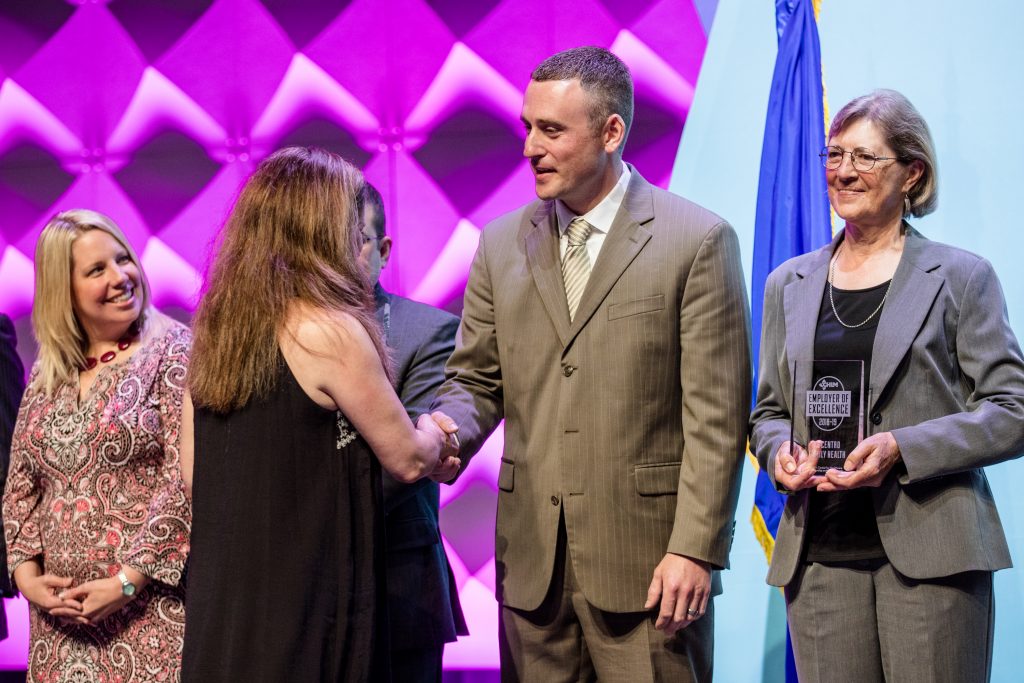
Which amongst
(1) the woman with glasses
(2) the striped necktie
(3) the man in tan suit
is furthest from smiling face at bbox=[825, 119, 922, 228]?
(2) the striped necktie

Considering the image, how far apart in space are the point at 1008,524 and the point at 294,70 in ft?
10.1

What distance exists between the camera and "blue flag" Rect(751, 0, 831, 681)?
10.7 feet

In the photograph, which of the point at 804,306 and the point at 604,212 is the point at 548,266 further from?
the point at 804,306

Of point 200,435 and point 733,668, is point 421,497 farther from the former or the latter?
point 733,668

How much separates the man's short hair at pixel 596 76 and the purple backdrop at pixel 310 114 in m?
1.43

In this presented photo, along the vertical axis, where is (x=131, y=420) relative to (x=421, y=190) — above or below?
below

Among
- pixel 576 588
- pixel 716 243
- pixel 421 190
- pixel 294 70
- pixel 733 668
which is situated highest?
pixel 294 70

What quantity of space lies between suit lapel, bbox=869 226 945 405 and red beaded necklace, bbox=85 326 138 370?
74.8 inches

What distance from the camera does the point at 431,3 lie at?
13.1ft

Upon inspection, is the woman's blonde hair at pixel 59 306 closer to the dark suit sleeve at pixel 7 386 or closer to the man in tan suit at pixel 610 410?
the dark suit sleeve at pixel 7 386

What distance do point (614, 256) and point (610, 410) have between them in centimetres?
34

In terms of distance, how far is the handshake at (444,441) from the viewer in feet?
7.25

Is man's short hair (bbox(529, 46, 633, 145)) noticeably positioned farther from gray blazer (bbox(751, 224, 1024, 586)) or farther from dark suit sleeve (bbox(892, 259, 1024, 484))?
dark suit sleeve (bbox(892, 259, 1024, 484))

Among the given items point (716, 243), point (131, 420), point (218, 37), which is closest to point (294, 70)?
point (218, 37)
